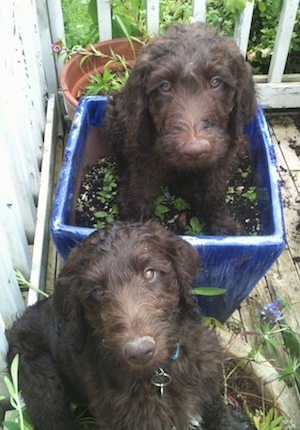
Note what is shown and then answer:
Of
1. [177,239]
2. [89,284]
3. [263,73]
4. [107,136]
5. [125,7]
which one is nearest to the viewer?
[89,284]

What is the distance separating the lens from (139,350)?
1.41 metres

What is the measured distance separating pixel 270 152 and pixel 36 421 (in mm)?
1633

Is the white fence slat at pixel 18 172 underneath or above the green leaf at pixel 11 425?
above

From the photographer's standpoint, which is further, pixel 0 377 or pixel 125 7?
pixel 125 7

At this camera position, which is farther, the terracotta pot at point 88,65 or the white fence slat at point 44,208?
the terracotta pot at point 88,65

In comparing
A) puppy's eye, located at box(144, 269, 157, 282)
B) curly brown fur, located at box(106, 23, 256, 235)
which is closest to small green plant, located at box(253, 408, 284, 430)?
puppy's eye, located at box(144, 269, 157, 282)

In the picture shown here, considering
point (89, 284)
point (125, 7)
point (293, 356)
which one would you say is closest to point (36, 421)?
point (89, 284)

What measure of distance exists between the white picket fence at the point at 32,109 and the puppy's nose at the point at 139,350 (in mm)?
766

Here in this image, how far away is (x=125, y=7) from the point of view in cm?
327

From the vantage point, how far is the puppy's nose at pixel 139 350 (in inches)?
55.5

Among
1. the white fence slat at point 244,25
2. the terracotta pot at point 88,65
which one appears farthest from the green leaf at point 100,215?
the white fence slat at point 244,25

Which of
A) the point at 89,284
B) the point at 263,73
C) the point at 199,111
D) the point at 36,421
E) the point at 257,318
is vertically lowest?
the point at 257,318

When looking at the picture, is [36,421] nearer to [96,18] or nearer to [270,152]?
[270,152]

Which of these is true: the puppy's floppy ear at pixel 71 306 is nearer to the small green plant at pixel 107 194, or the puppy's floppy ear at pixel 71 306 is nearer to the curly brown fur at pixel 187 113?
the curly brown fur at pixel 187 113
